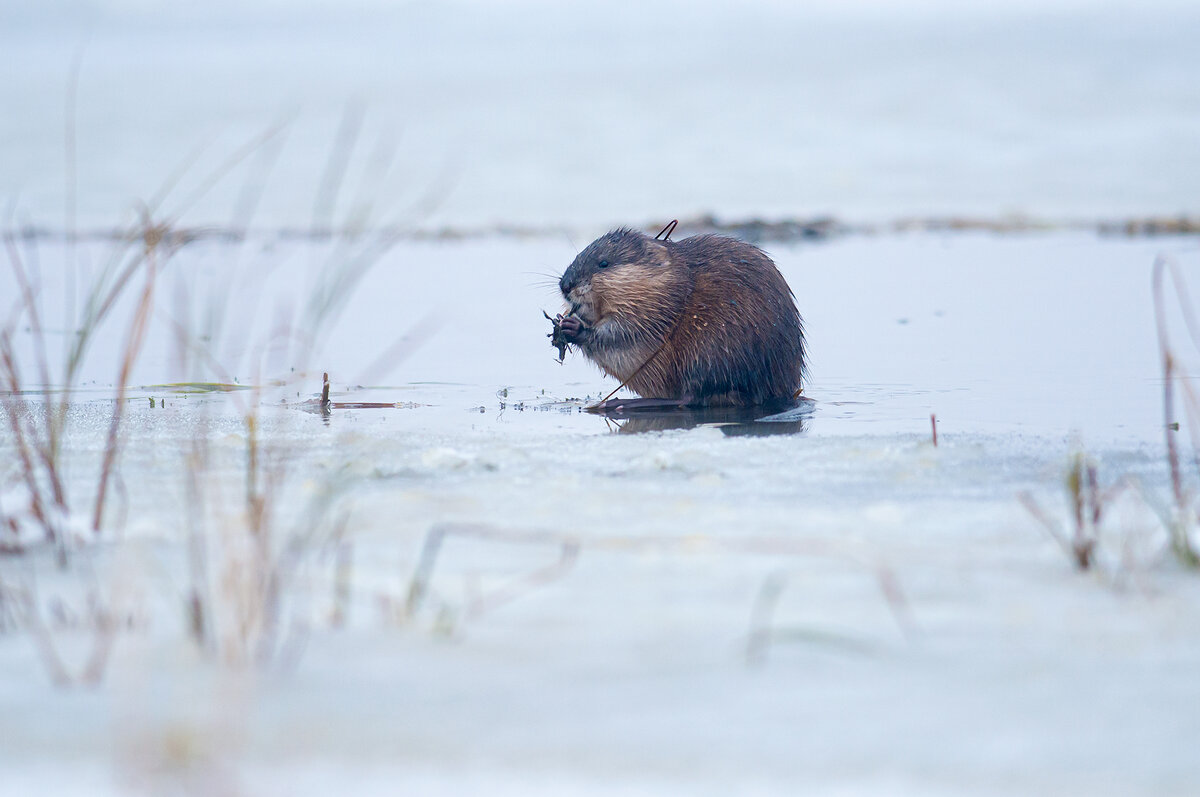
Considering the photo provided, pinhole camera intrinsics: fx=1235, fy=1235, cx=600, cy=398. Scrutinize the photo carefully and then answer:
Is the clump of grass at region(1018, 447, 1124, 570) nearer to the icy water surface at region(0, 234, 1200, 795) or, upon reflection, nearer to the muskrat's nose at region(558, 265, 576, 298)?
the icy water surface at region(0, 234, 1200, 795)

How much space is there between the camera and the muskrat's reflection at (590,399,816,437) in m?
4.59

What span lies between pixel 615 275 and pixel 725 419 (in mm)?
929

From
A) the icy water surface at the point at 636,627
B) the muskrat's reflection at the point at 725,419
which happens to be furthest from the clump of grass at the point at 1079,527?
the muskrat's reflection at the point at 725,419

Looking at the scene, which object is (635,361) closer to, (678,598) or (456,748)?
(678,598)

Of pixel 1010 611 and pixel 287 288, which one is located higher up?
pixel 287 288

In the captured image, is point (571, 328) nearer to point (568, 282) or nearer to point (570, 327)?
point (570, 327)

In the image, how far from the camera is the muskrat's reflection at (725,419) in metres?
4.59

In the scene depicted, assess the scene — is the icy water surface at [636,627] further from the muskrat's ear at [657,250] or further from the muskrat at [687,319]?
the muskrat's ear at [657,250]

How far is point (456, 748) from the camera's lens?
1.45 m

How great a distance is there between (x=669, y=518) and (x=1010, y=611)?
86cm

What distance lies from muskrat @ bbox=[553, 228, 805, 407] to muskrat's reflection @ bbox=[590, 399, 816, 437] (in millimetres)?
107

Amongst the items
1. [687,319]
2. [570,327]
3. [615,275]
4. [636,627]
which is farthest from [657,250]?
[636,627]

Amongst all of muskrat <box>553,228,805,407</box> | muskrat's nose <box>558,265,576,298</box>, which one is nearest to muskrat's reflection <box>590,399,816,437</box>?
muskrat <box>553,228,805,407</box>

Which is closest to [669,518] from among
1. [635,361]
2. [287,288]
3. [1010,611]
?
[1010,611]
